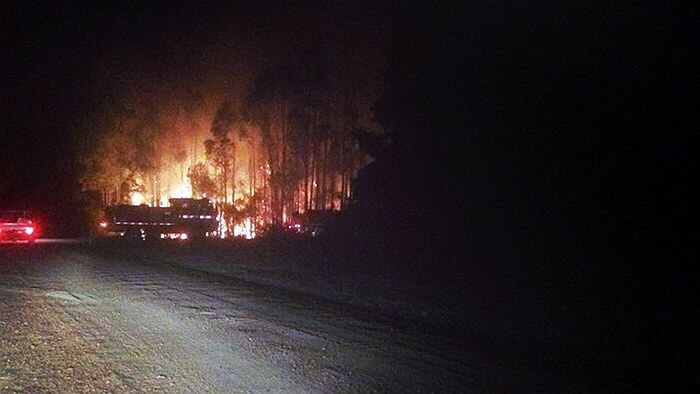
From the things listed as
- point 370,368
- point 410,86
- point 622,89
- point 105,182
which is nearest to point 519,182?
point 622,89

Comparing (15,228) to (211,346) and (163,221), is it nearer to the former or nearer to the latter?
(163,221)

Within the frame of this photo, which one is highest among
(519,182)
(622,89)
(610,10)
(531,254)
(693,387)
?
(610,10)

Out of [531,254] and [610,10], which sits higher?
[610,10]

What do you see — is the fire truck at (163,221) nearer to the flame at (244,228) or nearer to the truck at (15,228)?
the truck at (15,228)

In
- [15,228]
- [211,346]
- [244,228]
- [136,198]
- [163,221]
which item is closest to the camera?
[211,346]

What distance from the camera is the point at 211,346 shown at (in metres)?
10.2

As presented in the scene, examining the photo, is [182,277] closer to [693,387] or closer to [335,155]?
[693,387]

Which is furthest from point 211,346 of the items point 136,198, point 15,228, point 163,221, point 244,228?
point 136,198

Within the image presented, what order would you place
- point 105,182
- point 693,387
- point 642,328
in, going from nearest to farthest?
point 693,387
point 642,328
point 105,182

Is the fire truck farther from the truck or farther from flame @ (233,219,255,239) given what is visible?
flame @ (233,219,255,239)

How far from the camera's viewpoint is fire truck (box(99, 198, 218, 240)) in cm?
4762

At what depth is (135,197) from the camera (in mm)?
63656

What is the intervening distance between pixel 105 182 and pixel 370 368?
5703 cm

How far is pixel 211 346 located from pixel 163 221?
39.6 meters
